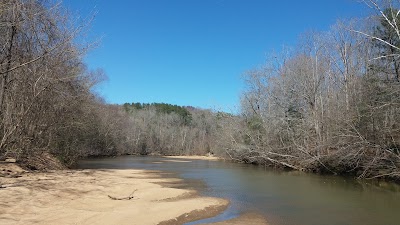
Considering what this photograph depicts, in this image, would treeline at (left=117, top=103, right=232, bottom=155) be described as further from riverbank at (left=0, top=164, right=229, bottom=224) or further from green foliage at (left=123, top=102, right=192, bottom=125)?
riverbank at (left=0, top=164, right=229, bottom=224)

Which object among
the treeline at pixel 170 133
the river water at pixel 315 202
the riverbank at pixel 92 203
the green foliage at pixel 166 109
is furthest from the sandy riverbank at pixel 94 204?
the green foliage at pixel 166 109

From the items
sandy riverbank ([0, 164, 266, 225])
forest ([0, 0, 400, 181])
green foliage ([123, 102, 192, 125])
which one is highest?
green foliage ([123, 102, 192, 125])

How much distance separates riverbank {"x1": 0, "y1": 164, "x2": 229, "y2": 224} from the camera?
10.8 m

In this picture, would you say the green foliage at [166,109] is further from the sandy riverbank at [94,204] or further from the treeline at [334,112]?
the sandy riverbank at [94,204]

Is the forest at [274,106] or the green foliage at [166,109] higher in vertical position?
the green foliage at [166,109]

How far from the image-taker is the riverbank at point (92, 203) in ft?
35.5

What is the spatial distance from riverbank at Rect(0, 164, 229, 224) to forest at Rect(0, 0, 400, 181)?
3.53m

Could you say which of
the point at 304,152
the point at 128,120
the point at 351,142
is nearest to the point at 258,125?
the point at 304,152

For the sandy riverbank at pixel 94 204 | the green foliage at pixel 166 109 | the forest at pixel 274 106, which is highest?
the green foliage at pixel 166 109

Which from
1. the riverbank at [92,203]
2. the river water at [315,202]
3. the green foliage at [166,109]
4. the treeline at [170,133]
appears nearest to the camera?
the riverbank at [92,203]

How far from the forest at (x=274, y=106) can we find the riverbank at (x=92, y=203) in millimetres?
3533

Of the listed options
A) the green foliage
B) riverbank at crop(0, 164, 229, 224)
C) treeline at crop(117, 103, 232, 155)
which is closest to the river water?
riverbank at crop(0, 164, 229, 224)

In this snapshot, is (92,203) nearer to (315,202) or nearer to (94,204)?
(94,204)

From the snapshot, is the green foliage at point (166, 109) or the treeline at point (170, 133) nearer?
the treeline at point (170, 133)
